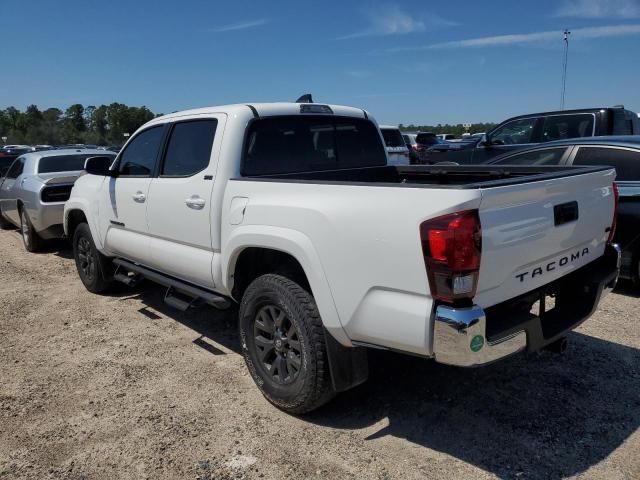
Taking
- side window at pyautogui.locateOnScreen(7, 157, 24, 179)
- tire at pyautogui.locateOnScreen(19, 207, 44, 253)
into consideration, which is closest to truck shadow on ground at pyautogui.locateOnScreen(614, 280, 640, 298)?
tire at pyautogui.locateOnScreen(19, 207, 44, 253)

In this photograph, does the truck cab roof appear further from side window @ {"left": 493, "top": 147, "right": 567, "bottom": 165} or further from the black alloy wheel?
side window @ {"left": 493, "top": 147, "right": 567, "bottom": 165}

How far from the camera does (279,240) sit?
10.5ft

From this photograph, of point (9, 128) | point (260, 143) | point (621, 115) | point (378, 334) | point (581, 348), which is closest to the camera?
point (378, 334)

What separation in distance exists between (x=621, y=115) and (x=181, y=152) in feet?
25.2

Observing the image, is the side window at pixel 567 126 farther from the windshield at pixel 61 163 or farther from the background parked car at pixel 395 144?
the windshield at pixel 61 163

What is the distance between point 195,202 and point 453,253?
2.19 m

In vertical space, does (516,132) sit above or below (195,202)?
above

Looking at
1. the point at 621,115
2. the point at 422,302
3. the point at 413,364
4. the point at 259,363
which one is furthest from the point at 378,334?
the point at 621,115

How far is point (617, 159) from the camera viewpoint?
5.70m

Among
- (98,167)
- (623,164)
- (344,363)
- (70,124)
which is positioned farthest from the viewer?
(70,124)

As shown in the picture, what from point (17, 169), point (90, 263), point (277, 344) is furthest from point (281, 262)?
point (17, 169)

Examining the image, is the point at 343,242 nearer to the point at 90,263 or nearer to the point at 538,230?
the point at 538,230

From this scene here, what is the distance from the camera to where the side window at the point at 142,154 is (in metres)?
4.75

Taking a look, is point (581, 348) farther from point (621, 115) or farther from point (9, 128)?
point (9, 128)
